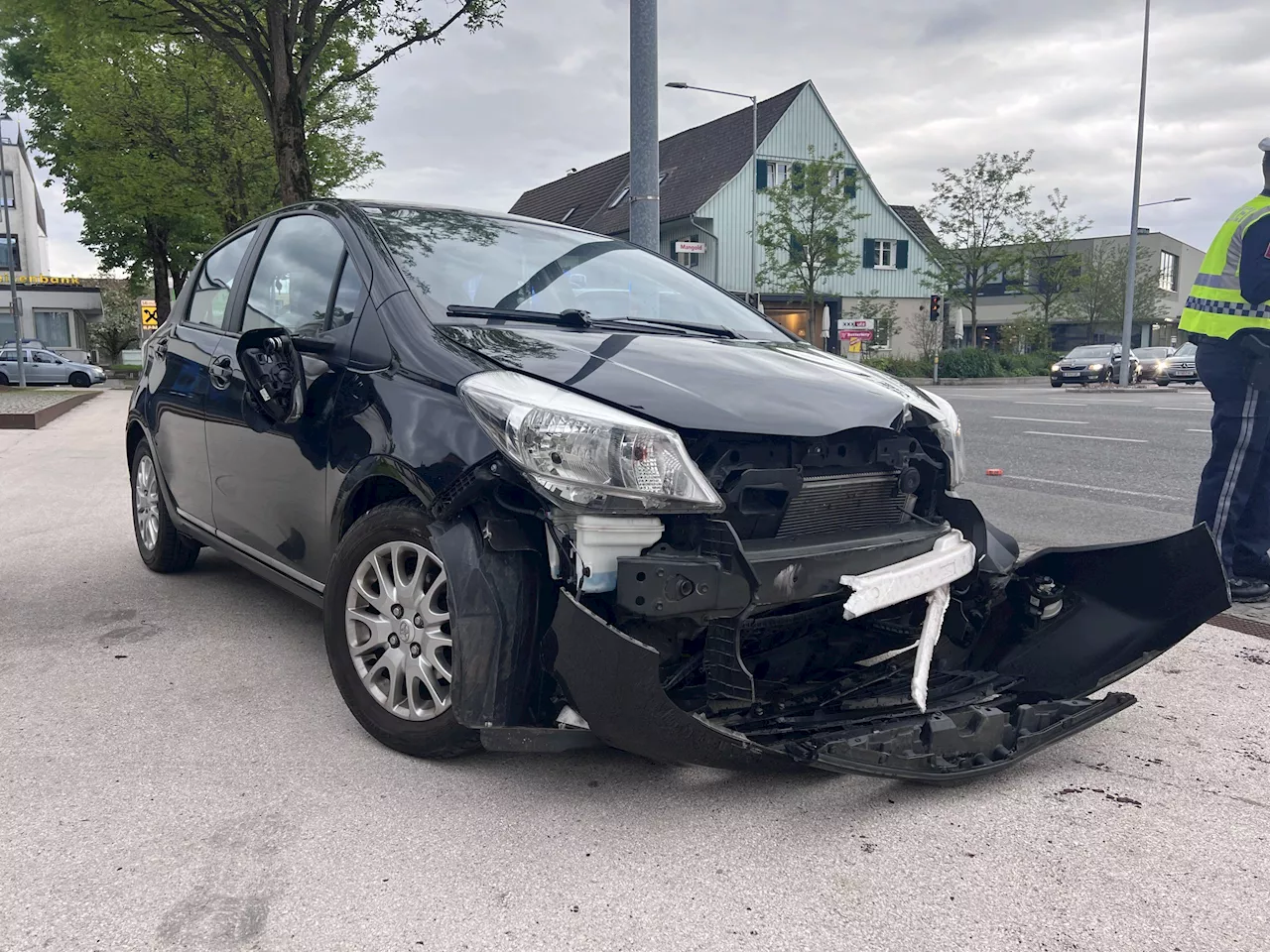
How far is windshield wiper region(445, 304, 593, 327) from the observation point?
3070 mm

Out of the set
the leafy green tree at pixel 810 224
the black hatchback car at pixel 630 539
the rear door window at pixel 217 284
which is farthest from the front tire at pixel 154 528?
the leafy green tree at pixel 810 224

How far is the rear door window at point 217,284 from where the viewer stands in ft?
14.0

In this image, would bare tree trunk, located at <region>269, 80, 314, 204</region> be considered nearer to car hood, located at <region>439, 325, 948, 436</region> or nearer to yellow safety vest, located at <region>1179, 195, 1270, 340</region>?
yellow safety vest, located at <region>1179, 195, 1270, 340</region>

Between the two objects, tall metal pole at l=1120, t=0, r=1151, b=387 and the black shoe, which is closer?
the black shoe

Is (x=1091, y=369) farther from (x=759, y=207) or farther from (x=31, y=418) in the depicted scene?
(x=31, y=418)

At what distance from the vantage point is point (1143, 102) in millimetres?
27906

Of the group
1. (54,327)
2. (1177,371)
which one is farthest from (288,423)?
(54,327)

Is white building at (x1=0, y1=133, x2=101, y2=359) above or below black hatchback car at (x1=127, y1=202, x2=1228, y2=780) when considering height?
above

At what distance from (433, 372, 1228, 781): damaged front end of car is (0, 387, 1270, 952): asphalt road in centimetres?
21

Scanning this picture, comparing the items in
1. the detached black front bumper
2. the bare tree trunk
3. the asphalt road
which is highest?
the bare tree trunk

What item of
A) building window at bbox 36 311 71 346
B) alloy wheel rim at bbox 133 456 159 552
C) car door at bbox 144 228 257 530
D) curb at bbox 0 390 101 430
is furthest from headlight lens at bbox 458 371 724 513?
building window at bbox 36 311 71 346

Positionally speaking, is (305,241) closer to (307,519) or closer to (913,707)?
(307,519)

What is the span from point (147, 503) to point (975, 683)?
4110 mm

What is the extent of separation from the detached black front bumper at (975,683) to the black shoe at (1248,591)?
1885 millimetres
